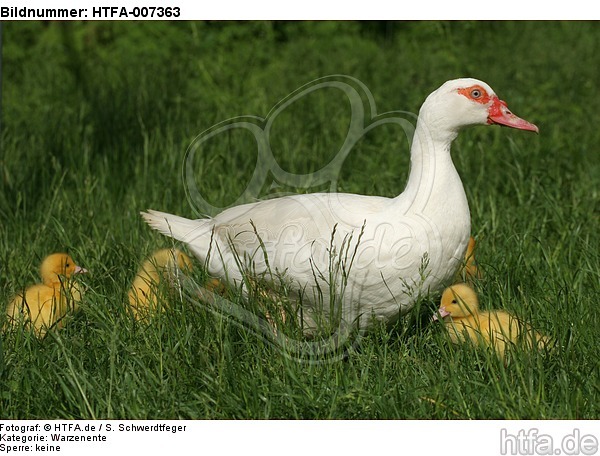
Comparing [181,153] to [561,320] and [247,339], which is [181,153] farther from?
[561,320]

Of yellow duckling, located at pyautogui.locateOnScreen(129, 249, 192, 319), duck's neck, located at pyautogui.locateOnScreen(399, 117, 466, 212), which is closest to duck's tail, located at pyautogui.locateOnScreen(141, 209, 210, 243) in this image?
yellow duckling, located at pyautogui.locateOnScreen(129, 249, 192, 319)

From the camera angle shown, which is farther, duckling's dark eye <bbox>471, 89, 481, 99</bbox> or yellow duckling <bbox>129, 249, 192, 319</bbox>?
yellow duckling <bbox>129, 249, 192, 319</bbox>

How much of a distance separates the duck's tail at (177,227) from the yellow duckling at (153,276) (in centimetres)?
9

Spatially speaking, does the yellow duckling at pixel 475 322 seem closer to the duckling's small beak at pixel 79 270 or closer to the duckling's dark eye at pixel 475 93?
the duckling's dark eye at pixel 475 93

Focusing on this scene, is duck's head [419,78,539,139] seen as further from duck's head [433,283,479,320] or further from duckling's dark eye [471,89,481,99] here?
duck's head [433,283,479,320]

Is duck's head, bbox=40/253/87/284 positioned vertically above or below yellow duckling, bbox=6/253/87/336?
above

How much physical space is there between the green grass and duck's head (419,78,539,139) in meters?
0.83

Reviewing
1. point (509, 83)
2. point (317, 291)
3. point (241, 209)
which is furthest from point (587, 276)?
point (509, 83)

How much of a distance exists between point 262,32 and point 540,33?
3.32m

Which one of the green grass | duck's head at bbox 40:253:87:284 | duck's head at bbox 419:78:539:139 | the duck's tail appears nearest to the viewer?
the green grass

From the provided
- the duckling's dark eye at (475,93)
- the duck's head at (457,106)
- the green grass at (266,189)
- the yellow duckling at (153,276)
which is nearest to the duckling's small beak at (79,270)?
the green grass at (266,189)

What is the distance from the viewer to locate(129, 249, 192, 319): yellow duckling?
4297 mm

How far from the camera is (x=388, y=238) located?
13.2 feet

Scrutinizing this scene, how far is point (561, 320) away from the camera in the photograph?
4.12m
